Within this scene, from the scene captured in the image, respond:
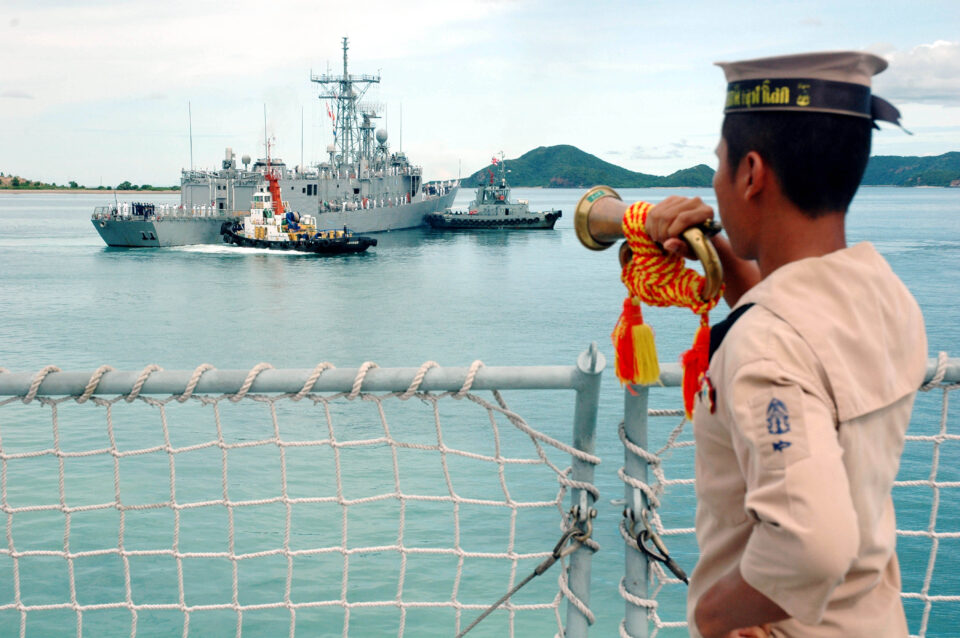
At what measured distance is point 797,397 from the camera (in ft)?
3.62

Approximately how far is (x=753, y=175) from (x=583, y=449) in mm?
902

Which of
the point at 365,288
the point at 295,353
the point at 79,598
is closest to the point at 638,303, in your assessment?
the point at 79,598

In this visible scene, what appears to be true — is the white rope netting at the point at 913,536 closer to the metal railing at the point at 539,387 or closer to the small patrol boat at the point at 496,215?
the metal railing at the point at 539,387

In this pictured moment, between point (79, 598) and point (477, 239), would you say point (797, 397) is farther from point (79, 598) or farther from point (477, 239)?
point (477, 239)

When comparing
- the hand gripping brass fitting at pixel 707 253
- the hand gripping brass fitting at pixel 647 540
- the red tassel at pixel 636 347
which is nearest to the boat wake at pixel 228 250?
the hand gripping brass fitting at pixel 647 540

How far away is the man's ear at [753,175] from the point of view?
125cm

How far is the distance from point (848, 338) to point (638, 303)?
20.6 inches

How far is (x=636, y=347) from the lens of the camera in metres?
1.63

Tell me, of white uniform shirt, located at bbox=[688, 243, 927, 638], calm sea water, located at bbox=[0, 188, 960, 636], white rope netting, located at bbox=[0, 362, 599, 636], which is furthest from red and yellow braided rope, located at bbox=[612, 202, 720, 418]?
calm sea water, located at bbox=[0, 188, 960, 636]

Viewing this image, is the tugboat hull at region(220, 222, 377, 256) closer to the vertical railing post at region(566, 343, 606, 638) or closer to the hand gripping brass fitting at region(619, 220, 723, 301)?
the vertical railing post at region(566, 343, 606, 638)

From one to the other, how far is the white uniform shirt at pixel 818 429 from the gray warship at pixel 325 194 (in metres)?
56.8

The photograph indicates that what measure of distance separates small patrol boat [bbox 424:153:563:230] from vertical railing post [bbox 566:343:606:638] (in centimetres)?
6785

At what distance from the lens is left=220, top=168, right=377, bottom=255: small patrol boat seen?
4903 centimetres

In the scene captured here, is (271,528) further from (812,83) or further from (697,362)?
(812,83)
